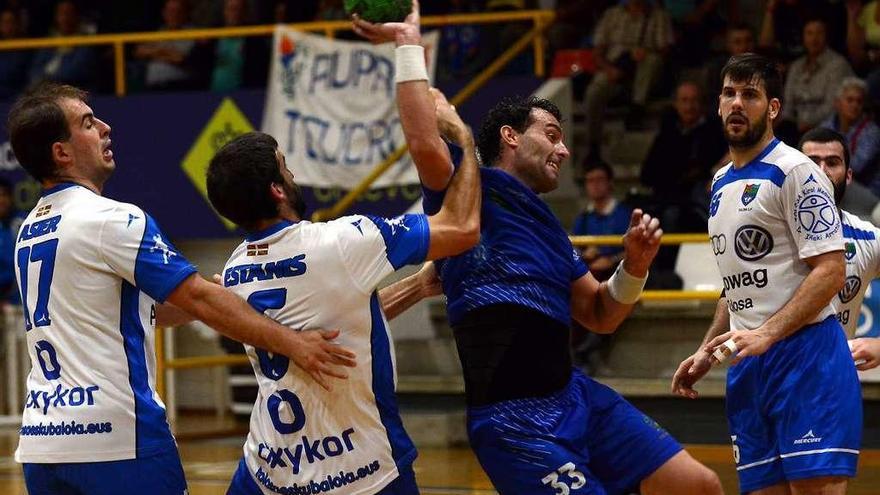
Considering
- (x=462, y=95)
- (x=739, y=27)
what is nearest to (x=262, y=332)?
(x=462, y=95)

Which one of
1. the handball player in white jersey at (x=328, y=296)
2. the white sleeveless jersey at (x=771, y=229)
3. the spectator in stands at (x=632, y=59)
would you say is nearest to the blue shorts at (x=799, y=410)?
the white sleeveless jersey at (x=771, y=229)

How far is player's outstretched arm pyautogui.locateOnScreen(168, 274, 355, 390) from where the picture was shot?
4.25 metres

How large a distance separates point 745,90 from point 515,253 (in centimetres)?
114

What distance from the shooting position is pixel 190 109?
44.8ft

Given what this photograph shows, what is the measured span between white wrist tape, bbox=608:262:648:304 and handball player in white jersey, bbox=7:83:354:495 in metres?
1.21

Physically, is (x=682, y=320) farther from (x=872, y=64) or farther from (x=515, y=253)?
(x=515, y=253)

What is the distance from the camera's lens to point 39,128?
446 cm

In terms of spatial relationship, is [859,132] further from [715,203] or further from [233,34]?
[715,203]

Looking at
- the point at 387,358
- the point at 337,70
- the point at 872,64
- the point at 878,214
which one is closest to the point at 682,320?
the point at 878,214

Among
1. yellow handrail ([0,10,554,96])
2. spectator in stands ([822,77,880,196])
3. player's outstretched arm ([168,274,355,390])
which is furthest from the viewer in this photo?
yellow handrail ([0,10,554,96])

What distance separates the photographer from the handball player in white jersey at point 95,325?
4301 mm

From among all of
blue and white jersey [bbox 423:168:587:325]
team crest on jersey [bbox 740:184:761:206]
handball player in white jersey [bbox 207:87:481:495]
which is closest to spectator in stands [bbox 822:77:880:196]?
team crest on jersey [bbox 740:184:761:206]

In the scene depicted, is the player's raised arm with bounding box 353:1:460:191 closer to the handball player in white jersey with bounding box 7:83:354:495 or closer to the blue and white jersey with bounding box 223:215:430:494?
the blue and white jersey with bounding box 223:215:430:494

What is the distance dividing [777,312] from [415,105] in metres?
1.65
